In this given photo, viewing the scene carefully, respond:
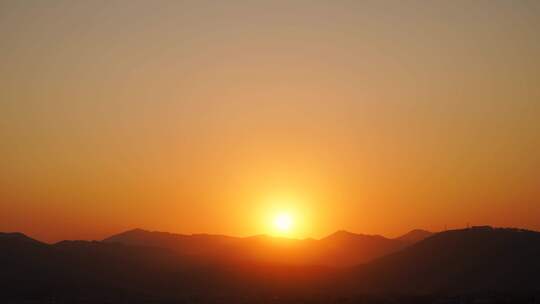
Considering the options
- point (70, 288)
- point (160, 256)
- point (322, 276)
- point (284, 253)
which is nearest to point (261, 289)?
point (322, 276)

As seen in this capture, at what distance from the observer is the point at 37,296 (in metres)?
65.8

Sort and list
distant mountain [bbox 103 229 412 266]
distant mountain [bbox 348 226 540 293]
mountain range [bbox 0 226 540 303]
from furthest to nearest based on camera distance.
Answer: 1. distant mountain [bbox 103 229 412 266]
2. distant mountain [bbox 348 226 540 293]
3. mountain range [bbox 0 226 540 303]

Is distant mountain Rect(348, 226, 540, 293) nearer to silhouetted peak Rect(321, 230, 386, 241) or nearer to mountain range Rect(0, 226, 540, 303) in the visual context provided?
mountain range Rect(0, 226, 540, 303)

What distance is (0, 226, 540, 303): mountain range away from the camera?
218 feet

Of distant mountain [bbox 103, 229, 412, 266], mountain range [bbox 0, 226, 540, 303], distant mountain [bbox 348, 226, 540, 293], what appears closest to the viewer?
mountain range [bbox 0, 226, 540, 303]

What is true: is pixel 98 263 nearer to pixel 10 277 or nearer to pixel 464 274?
pixel 10 277

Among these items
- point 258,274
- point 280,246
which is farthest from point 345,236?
point 258,274

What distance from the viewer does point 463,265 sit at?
75500 millimetres

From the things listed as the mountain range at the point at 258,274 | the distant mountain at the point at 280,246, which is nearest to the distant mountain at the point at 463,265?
the mountain range at the point at 258,274

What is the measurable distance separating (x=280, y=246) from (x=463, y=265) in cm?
10407

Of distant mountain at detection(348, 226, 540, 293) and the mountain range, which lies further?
distant mountain at detection(348, 226, 540, 293)

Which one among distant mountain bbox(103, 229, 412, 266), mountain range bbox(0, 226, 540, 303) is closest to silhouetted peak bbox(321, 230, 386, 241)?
distant mountain bbox(103, 229, 412, 266)

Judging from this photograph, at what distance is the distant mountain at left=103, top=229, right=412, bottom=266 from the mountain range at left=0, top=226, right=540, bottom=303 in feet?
184

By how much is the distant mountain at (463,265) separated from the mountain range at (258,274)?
0.11 m
